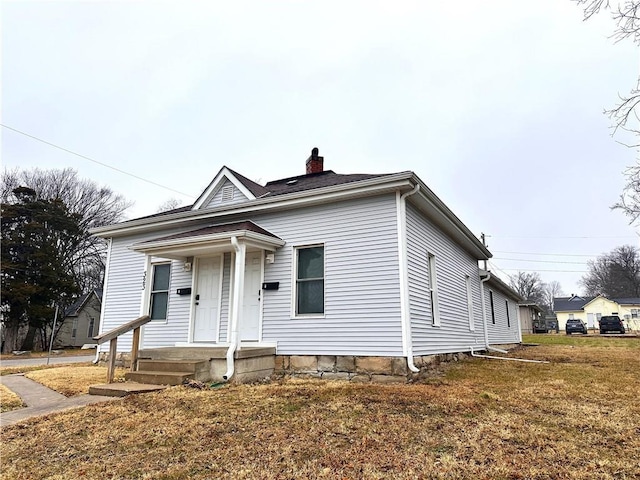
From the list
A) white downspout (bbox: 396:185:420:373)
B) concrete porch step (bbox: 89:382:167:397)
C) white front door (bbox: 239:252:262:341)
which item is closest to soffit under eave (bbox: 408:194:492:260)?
white downspout (bbox: 396:185:420:373)

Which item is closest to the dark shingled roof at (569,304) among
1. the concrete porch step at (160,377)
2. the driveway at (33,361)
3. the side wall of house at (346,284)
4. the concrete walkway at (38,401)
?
the side wall of house at (346,284)

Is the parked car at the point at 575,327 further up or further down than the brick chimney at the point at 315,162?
further down

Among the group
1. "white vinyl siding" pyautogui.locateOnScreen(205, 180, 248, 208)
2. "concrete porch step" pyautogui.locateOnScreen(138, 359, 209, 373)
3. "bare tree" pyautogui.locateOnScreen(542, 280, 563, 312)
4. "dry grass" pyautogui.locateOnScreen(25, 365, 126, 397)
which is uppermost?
"bare tree" pyautogui.locateOnScreen(542, 280, 563, 312)

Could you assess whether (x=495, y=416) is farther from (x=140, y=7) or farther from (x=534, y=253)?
(x=534, y=253)

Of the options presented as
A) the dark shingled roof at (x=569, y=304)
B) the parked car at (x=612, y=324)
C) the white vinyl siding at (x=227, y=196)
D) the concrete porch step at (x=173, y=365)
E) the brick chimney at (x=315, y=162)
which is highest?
the brick chimney at (x=315, y=162)

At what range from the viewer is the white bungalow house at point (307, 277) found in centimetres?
667

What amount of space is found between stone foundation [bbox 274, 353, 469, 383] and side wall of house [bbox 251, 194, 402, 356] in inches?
4.5

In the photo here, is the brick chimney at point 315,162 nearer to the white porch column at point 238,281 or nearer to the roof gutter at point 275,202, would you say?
the roof gutter at point 275,202

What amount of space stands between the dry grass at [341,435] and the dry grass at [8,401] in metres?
1.31

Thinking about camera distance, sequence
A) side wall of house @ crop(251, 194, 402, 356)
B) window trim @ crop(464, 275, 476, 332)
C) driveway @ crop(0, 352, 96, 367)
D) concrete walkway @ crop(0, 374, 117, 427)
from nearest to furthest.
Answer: concrete walkway @ crop(0, 374, 117, 427)
side wall of house @ crop(251, 194, 402, 356)
window trim @ crop(464, 275, 476, 332)
driveway @ crop(0, 352, 96, 367)

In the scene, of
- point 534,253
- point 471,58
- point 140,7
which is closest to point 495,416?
point 471,58

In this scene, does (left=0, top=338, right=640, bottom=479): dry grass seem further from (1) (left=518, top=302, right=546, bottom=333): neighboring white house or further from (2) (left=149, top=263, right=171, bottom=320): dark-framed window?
(1) (left=518, top=302, right=546, bottom=333): neighboring white house

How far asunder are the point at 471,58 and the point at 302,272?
5.98 m

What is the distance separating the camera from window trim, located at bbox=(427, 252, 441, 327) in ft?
26.9
